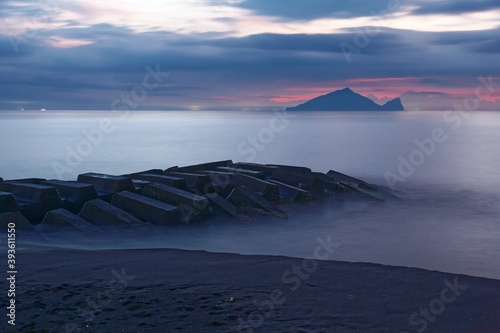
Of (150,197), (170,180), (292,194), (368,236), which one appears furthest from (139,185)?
(368,236)

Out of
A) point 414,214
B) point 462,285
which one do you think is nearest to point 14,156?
point 414,214

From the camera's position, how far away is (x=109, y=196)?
400 inches

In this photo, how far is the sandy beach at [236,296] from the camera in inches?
171

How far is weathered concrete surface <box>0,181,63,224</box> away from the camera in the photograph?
923 cm

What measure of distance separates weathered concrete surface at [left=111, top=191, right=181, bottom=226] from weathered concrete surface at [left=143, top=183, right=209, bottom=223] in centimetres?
21

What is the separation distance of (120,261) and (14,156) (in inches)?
1020

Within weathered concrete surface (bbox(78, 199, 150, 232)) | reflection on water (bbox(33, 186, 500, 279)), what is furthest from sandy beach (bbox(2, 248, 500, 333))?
weathered concrete surface (bbox(78, 199, 150, 232))

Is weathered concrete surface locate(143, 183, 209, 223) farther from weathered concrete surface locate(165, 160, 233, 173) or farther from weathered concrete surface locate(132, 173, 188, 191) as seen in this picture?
weathered concrete surface locate(165, 160, 233, 173)

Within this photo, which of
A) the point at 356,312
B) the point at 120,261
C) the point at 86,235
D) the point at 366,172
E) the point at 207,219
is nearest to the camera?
the point at 356,312

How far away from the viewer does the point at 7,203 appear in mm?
8695

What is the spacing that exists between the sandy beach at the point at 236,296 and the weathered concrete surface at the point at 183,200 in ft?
9.28

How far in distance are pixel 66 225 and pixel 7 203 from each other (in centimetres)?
101

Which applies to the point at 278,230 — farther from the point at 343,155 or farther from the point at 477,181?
the point at 343,155

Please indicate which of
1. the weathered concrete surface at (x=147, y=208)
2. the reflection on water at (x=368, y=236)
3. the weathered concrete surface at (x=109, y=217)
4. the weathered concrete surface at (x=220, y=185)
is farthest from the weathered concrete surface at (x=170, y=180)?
the weathered concrete surface at (x=109, y=217)
